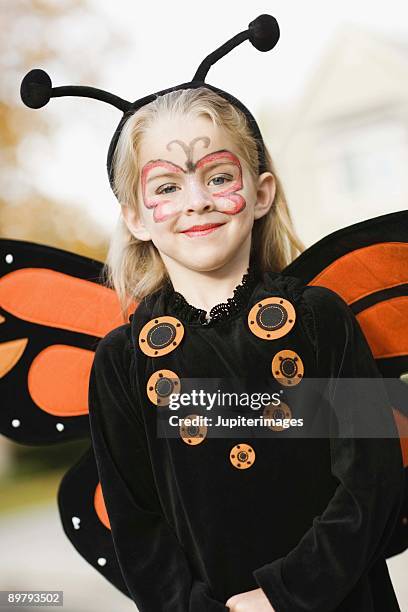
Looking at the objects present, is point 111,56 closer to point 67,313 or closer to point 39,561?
point 67,313

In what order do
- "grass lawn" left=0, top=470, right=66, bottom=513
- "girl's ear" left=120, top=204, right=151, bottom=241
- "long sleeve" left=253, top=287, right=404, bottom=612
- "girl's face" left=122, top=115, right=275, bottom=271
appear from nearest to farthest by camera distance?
"long sleeve" left=253, top=287, right=404, bottom=612
"girl's face" left=122, top=115, right=275, bottom=271
"girl's ear" left=120, top=204, right=151, bottom=241
"grass lawn" left=0, top=470, right=66, bottom=513

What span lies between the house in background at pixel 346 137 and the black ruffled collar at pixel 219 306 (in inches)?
7.4

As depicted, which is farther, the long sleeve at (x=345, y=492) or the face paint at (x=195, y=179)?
the face paint at (x=195, y=179)

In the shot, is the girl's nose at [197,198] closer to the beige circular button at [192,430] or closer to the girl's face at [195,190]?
the girl's face at [195,190]

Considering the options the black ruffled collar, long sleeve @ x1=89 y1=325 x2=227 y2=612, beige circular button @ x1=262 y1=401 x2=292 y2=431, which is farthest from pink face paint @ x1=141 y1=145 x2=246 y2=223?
beige circular button @ x1=262 y1=401 x2=292 y2=431

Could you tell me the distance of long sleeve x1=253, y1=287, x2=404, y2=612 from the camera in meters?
1.27

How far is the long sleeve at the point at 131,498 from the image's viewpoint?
4.37ft

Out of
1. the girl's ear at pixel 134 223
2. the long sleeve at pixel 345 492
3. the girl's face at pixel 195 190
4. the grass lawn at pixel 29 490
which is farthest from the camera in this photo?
the grass lawn at pixel 29 490

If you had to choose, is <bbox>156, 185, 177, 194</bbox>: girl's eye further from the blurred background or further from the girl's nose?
the blurred background

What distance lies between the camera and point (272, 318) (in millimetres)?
1354

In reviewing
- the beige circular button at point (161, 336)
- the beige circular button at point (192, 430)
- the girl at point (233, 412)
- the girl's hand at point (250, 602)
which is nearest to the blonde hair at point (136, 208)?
the girl at point (233, 412)

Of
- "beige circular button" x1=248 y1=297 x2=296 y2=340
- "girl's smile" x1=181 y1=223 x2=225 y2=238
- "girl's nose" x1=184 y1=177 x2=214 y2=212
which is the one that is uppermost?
"girl's nose" x1=184 y1=177 x2=214 y2=212

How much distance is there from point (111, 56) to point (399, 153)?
1.95 feet

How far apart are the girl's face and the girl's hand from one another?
1.81 ft
